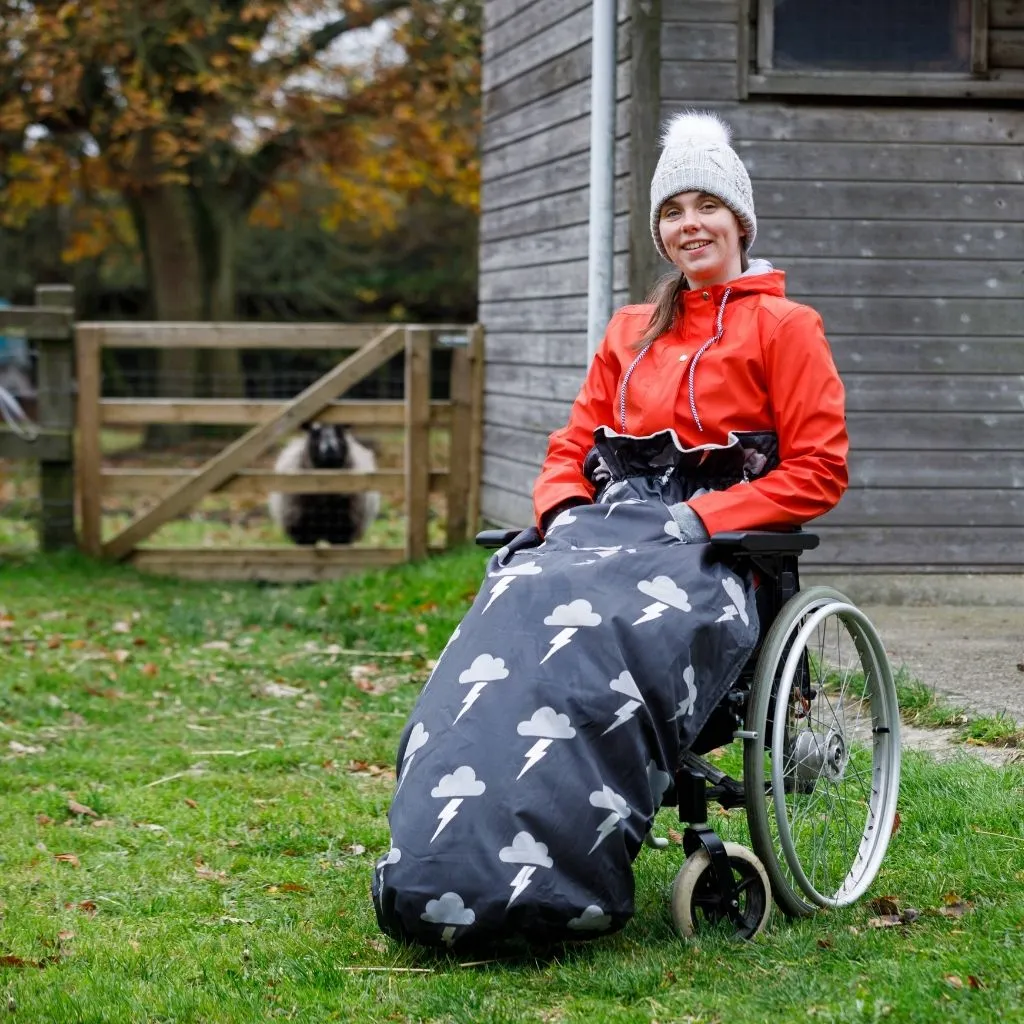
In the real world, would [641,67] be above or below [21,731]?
above

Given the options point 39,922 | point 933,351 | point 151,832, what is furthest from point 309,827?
point 933,351

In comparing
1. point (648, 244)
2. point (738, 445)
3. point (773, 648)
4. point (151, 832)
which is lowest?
point (151, 832)

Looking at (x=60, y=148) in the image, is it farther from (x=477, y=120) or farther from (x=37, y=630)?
(x=37, y=630)

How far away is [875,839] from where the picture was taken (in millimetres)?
3959

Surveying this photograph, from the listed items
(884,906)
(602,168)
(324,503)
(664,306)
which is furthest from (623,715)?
(324,503)

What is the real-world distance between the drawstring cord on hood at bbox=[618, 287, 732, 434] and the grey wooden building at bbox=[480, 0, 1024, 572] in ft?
12.0

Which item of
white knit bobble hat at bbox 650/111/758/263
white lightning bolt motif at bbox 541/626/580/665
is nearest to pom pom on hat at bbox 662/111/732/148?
white knit bobble hat at bbox 650/111/758/263

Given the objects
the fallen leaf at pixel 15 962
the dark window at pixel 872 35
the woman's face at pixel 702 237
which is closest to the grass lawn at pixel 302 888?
the fallen leaf at pixel 15 962

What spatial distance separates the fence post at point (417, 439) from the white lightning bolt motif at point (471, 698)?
6.83 metres

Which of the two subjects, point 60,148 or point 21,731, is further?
point 60,148

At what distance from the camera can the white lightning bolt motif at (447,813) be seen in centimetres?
325

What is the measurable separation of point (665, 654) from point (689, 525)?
40 cm

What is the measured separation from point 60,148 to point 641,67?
1354 centimetres

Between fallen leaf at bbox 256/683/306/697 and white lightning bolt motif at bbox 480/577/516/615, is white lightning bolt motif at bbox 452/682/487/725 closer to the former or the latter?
white lightning bolt motif at bbox 480/577/516/615
